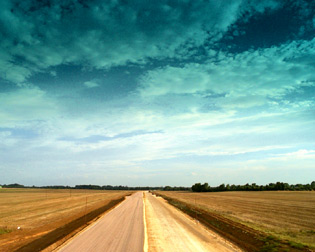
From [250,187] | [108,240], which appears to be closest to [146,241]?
[108,240]

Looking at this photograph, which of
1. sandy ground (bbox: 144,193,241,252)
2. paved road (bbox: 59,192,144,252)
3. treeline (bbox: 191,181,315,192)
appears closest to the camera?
paved road (bbox: 59,192,144,252)

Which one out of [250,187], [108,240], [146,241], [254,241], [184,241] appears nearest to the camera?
[146,241]

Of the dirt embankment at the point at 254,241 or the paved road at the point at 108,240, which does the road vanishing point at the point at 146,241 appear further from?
the dirt embankment at the point at 254,241

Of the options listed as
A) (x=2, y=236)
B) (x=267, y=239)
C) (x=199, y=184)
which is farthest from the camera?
(x=199, y=184)

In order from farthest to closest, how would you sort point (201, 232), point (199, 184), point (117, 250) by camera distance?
point (199, 184)
point (201, 232)
point (117, 250)

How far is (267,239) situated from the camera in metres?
18.4

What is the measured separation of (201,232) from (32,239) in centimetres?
1440

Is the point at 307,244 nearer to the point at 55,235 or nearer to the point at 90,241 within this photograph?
the point at 90,241

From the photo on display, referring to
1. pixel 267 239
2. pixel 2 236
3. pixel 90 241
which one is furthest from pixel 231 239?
pixel 2 236

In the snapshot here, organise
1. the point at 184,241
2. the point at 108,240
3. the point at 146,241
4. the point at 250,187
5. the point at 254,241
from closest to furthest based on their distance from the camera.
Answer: the point at 146,241, the point at 108,240, the point at 184,241, the point at 254,241, the point at 250,187

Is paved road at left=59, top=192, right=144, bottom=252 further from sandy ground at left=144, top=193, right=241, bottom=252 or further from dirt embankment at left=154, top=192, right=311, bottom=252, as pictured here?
dirt embankment at left=154, top=192, right=311, bottom=252

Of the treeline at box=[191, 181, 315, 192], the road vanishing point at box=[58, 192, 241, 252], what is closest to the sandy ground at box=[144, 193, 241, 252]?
the road vanishing point at box=[58, 192, 241, 252]

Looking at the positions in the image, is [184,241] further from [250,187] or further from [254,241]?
[250,187]

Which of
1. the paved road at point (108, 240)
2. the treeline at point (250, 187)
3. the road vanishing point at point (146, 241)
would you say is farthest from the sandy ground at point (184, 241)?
the treeline at point (250, 187)
